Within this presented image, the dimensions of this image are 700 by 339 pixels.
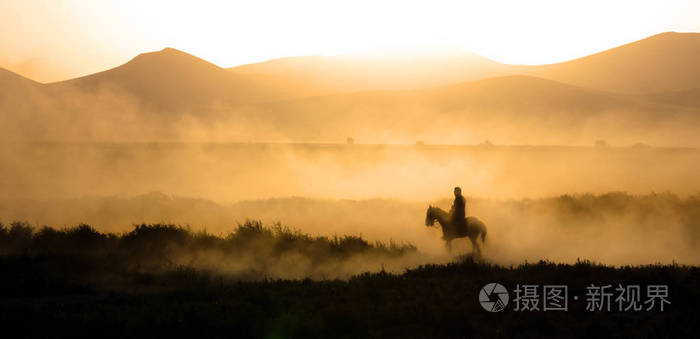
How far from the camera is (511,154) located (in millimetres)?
68562

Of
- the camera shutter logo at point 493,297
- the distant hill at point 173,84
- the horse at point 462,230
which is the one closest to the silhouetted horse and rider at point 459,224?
the horse at point 462,230

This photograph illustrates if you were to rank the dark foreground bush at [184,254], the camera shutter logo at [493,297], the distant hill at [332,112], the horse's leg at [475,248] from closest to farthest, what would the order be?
the camera shutter logo at [493,297] → the dark foreground bush at [184,254] → the horse's leg at [475,248] → the distant hill at [332,112]

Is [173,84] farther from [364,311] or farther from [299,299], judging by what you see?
[364,311]

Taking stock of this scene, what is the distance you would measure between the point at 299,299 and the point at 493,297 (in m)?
3.60

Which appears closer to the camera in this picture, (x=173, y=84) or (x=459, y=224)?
(x=459, y=224)

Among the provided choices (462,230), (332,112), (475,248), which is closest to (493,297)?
(462,230)

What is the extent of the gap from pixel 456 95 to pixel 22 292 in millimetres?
130770

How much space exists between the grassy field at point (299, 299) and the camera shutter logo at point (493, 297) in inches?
5.9

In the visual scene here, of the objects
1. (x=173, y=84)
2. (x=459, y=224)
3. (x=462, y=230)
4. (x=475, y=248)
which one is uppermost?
(x=173, y=84)

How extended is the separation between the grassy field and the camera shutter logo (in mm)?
151

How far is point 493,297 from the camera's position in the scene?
481 inches

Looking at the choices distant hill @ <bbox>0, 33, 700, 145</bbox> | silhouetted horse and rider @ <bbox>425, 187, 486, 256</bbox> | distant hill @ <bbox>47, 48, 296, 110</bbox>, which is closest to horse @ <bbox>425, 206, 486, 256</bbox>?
silhouetted horse and rider @ <bbox>425, 187, 486, 256</bbox>

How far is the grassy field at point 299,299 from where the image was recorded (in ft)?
35.0

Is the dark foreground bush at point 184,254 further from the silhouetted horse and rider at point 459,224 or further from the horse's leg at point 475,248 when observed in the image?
the horse's leg at point 475,248
